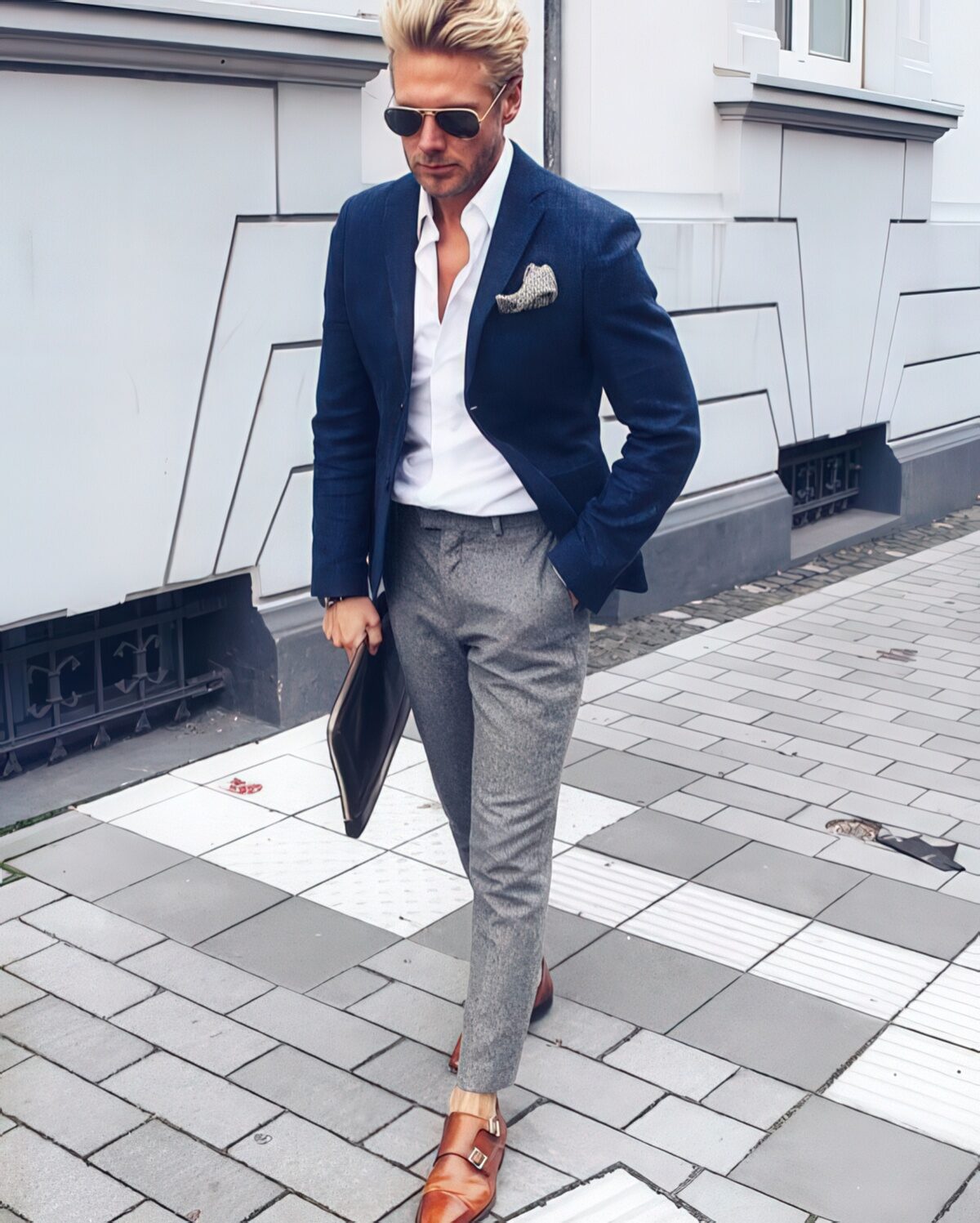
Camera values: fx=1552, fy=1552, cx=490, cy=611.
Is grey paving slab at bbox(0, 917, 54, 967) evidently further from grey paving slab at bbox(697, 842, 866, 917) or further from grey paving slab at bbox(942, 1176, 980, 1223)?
grey paving slab at bbox(942, 1176, 980, 1223)

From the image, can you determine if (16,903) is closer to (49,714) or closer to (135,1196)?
(49,714)

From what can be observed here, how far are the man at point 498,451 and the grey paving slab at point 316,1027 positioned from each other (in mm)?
446

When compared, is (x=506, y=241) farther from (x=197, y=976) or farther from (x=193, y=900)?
(x=193, y=900)

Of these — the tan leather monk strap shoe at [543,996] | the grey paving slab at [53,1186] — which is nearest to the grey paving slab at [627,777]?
the tan leather monk strap shoe at [543,996]

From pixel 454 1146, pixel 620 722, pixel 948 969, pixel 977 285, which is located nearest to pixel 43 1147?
pixel 454 1146

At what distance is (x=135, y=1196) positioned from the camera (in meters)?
2.82

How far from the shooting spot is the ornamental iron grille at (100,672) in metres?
4.80

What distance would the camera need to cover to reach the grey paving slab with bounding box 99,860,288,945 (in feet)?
12.8

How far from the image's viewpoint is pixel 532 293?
2639mm

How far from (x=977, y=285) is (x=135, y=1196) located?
8.51 metres

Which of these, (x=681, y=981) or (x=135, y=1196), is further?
(x=681, y=981)

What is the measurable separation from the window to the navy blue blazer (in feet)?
19.4

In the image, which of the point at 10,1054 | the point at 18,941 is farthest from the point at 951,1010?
the point at 18,941

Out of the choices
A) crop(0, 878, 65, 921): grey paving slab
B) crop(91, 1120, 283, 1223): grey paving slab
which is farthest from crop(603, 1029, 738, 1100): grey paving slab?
crop(0, 878, 65, 921): grey paving slab
